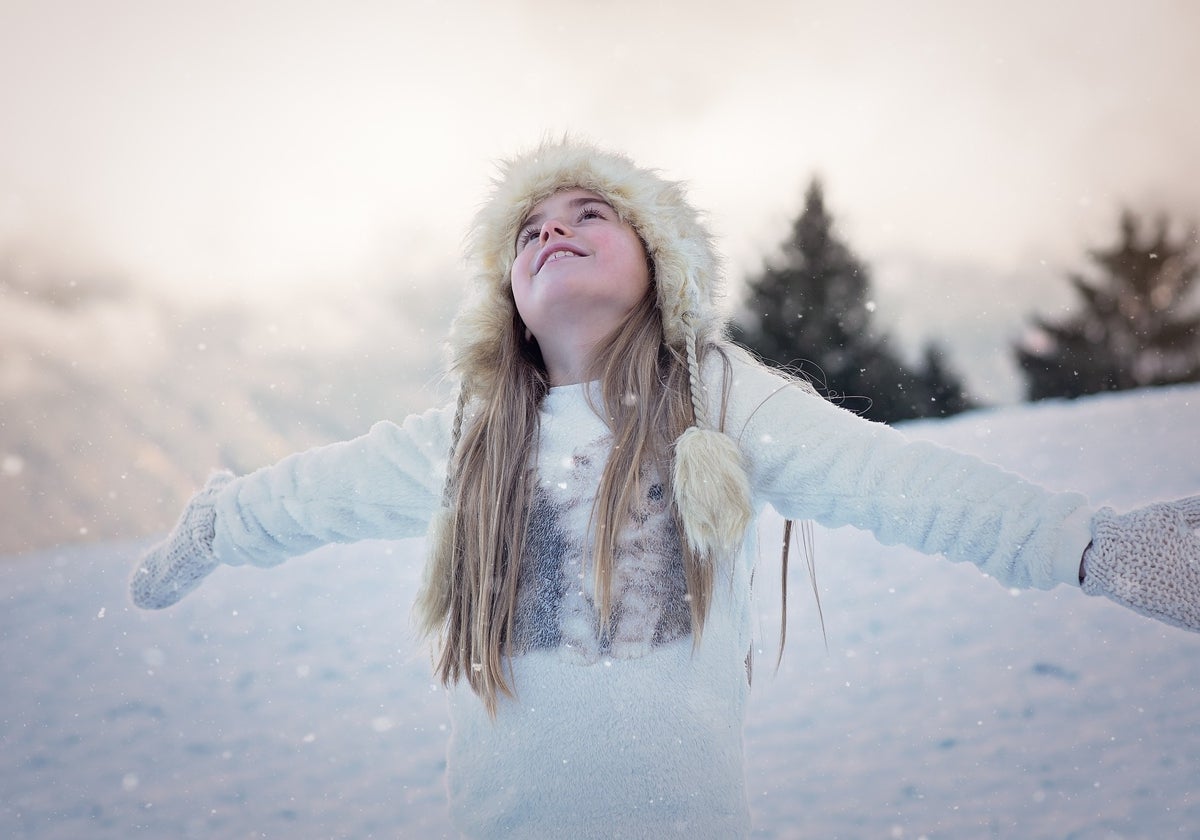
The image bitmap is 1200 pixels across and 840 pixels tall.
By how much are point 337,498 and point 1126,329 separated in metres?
8.30

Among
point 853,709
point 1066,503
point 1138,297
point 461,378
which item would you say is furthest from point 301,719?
point 1138,297

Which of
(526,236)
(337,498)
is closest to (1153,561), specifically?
(526,236)

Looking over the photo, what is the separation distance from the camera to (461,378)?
166 cm

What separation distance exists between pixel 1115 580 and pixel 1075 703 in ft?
4.69

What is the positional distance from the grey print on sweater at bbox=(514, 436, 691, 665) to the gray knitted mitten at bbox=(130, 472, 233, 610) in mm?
817

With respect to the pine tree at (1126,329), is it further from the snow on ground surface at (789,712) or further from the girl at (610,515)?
the girl at (610,515)

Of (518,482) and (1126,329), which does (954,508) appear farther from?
(1126,329)

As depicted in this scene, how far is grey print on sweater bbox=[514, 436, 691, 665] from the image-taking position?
124 centimetres

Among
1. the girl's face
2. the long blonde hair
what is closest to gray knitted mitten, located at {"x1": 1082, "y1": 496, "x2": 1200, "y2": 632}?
the long blonde hair

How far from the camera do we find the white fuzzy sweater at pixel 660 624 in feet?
3.63

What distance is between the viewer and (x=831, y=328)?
870cm

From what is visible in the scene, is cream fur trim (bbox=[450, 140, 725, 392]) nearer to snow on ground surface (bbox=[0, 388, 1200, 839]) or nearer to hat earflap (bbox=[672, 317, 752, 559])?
hat earflap (bbox=[672, 317, 752, 559])

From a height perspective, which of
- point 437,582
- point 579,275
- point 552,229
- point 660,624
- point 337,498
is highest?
point 552,229

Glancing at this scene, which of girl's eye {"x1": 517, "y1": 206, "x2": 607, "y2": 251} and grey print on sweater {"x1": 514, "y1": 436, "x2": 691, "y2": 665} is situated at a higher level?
girl's eye {"x1": 517, "y1": 206, "x2": 607, "y2": 251}
